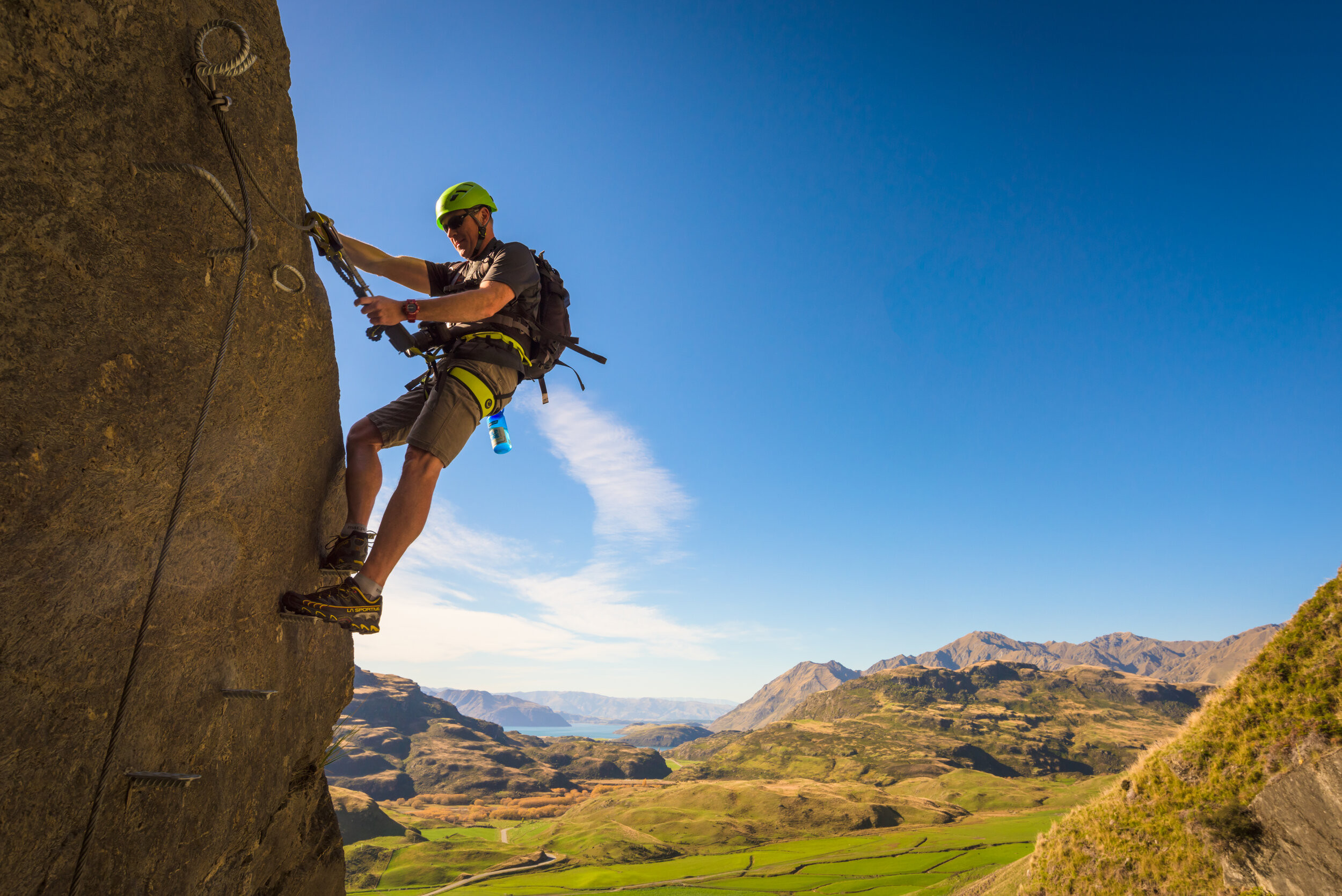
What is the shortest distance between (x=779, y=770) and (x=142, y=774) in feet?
653

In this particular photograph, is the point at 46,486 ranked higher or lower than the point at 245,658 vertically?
higher

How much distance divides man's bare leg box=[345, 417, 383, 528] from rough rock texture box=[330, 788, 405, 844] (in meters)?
123

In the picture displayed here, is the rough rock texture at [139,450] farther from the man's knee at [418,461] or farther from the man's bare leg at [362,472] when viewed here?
the man's knee at [418,461]

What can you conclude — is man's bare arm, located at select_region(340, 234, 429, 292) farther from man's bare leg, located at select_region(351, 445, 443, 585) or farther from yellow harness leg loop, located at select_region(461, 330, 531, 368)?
man's bare leg, located at select_region(351, 445, 443, 585)

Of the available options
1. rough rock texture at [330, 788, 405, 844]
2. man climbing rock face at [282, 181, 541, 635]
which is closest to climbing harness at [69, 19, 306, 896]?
man climbing rock face at [282, 181, 541, 635]

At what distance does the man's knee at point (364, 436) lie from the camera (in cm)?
551

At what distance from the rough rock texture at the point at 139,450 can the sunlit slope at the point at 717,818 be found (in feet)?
380

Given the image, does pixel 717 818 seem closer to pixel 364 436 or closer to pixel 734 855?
pixel 734 855

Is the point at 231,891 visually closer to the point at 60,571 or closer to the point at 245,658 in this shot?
the point at 245,658

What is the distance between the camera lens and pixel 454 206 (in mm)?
5938

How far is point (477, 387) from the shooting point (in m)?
5.35

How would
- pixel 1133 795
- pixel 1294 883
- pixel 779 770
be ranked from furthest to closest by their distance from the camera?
pixel 779 770, pixel 1133 795, pixel 1294 883

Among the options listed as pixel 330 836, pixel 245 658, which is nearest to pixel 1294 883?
pixel 330 836

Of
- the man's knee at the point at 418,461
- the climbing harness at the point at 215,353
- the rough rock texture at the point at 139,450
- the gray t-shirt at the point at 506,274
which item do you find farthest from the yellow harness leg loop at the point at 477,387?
the climbing harness at the point at 215,353
